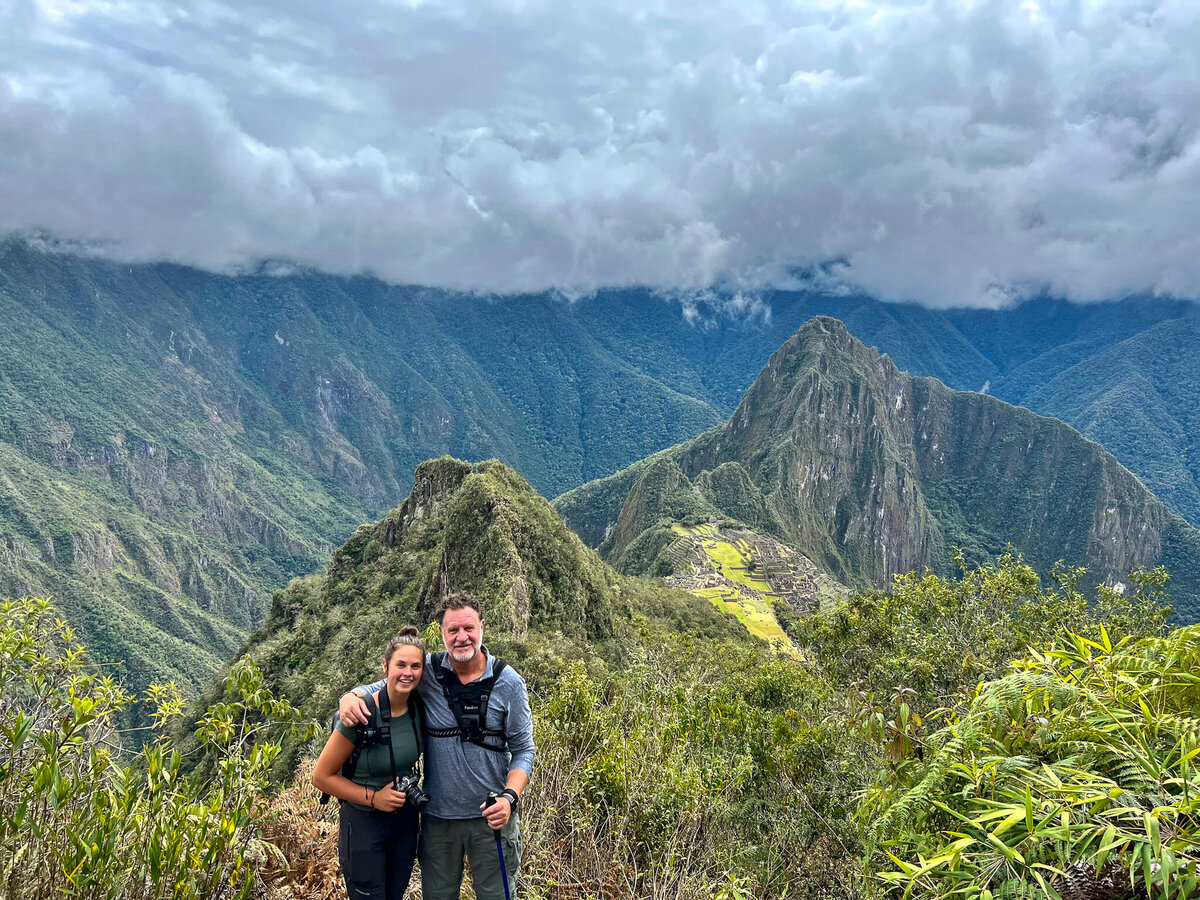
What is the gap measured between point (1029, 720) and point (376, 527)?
58573 mm

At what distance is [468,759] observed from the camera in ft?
16.7

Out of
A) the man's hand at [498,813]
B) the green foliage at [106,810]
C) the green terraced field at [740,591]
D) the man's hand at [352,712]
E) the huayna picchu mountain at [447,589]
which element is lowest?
the green terraced field at [740,591]

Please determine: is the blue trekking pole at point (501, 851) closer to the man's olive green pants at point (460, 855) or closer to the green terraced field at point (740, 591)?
the man's olive green pants at point (460, 855)

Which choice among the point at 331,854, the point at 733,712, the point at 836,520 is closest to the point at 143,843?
the point at 331,854

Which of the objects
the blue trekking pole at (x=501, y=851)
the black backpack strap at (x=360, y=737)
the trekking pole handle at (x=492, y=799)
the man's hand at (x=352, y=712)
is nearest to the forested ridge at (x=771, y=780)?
the black backpack strap at (x=360, y=737)

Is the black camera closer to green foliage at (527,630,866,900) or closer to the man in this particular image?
the man

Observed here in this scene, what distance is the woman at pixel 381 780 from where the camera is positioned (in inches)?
186

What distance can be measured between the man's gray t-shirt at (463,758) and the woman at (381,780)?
0.15 meters

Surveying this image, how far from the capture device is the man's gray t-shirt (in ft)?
16.7

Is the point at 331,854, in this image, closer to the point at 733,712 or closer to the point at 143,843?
the point at 143,843

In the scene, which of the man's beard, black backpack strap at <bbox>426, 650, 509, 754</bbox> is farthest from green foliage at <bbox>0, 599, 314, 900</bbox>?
the man's beard

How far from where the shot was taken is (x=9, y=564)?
142 m

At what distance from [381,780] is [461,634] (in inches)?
48.2

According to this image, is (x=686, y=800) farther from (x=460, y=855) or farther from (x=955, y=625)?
(x=955, y=625)
